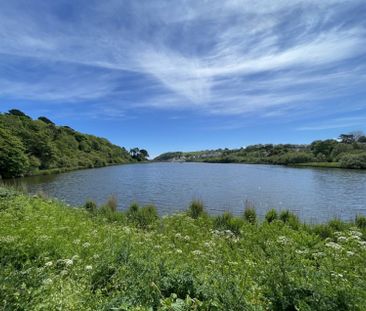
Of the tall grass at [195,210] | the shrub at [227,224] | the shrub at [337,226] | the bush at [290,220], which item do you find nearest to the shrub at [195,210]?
the tall grass at [195,210]

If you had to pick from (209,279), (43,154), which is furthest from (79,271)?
(43,154)

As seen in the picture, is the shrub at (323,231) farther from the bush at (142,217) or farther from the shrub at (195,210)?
the bush at (142,217)

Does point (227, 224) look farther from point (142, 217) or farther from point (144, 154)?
point (144, 154)

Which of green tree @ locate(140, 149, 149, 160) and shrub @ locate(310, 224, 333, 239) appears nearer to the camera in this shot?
shrub @ locate(310, 224, 333, 239)

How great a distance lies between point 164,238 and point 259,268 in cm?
388

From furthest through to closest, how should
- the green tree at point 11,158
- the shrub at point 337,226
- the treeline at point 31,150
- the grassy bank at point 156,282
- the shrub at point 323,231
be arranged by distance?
1. the treeline at point 31,150
2. the green tree at point 11,158
3. the shrub at point 337,226
4. the shrub at point 323,231
5. the grassy bank at point 156,282

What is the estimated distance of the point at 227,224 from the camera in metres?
10.9

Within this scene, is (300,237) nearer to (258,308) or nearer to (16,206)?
(258,308)

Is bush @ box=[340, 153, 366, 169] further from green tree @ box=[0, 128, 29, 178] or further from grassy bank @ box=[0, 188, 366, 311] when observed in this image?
grassy bank @ box=[0, 188, 366, 311]

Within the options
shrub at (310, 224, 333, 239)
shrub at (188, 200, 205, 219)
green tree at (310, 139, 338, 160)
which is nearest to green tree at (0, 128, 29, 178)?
shrub at (188, 200, 205, 219)

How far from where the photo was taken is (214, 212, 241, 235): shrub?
1059cm

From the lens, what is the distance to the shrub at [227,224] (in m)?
10.6

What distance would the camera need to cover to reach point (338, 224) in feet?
33.8

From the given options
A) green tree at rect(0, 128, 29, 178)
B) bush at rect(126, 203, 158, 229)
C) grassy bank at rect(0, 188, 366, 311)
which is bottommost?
bush at rect(126, 203, 158, 229)
